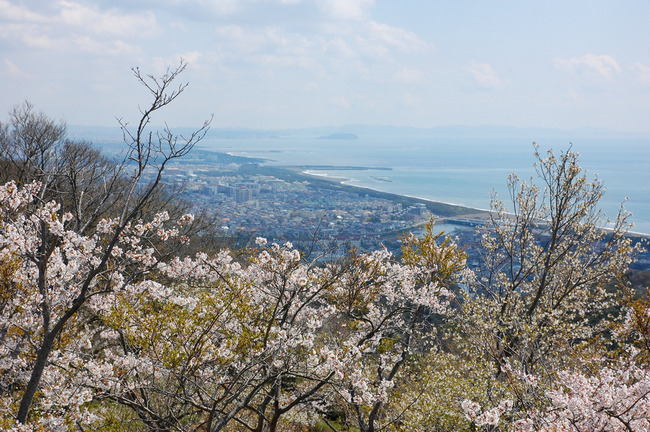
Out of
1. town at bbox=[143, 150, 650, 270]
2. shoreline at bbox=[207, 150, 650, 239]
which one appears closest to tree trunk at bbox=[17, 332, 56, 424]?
town at bbox=[143, 150, 650, 270]

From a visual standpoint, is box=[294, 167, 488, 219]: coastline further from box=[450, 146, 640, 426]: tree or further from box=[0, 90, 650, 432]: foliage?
box=[0, 90, 650, 432]: foliage

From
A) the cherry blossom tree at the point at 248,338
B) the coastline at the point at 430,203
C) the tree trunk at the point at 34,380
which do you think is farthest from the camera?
the coastline at the point at 430,203

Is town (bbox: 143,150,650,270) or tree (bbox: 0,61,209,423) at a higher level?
tree (bbox: 0,61,209,423)

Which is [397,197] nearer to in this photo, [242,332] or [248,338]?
[242,332]

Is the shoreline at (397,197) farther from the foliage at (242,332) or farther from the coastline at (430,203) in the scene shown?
the foliage at (242,332)

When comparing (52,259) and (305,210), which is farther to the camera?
(305,210)

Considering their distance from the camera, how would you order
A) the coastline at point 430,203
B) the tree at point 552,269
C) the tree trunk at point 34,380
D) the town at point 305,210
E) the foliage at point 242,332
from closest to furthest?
the tree trunk at point 34,380 → the foliage at point 242,332 → the tree at point 552,269 → the town at point 305,210 → the coastline at point 430,203

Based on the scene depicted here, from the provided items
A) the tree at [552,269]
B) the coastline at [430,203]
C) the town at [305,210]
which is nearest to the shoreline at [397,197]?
the coastline at [430,203]

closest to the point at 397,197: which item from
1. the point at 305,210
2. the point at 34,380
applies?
the point at 305,210

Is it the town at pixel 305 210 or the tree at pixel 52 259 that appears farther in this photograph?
the town at pixel 305 210

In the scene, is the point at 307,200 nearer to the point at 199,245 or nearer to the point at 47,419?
the point at 199,245

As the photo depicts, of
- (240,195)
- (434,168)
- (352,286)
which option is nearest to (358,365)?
(352,286)
